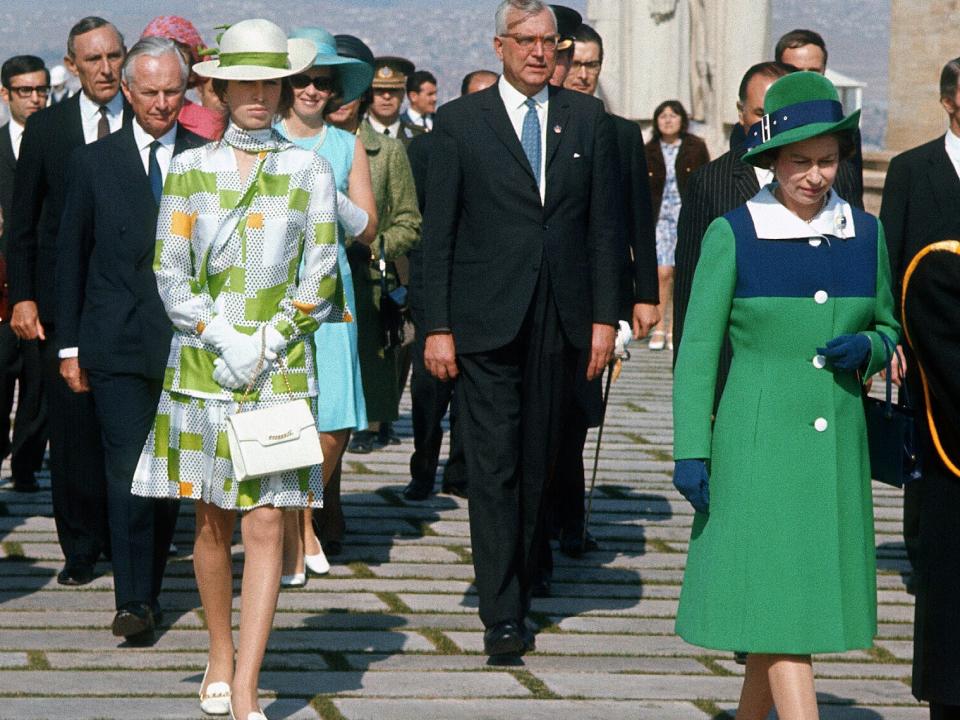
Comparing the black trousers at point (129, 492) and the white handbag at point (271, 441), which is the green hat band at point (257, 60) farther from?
the black trousers at point (129, 492)

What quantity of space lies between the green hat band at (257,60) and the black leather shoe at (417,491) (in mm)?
4069

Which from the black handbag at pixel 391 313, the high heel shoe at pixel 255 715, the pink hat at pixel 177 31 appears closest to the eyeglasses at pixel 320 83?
the pink hat at pixel 177 31

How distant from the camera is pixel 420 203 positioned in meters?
10.7

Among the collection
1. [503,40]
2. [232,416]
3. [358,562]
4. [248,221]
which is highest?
[503,40]

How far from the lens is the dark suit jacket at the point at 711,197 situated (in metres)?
Result: 7.02

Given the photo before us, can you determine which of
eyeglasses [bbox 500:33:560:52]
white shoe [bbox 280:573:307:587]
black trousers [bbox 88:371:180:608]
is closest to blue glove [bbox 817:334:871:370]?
eyeglasses [bbox 500:33:560:52]

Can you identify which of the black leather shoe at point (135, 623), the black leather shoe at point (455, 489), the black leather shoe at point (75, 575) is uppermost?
the black leather shoe at point (135, 623)

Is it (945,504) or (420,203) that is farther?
(420,203)

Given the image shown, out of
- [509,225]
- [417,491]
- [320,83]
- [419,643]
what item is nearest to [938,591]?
[419,643]

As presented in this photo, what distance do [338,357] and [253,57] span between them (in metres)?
2.25

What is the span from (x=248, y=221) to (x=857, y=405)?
5.84 feet

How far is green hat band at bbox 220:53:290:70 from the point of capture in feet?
20.7

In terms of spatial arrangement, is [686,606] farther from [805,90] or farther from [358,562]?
[358,562]

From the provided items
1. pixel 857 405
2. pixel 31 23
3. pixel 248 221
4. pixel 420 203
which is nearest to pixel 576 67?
pixel 420 203
